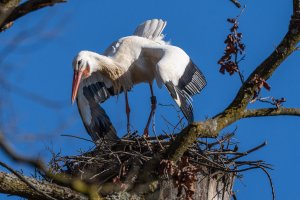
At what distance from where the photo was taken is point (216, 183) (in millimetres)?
6109

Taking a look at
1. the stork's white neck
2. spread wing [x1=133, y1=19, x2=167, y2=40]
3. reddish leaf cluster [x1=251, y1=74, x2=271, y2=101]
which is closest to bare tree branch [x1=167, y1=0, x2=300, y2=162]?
reddish leaf cluster [x1=251, y1=74, x2=271, y2=101]

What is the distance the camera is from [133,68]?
30.9ft

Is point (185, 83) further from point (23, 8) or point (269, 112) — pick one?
point (23, 8)

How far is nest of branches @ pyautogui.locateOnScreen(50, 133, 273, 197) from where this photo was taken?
19.5 feet

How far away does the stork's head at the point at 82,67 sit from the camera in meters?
9.02

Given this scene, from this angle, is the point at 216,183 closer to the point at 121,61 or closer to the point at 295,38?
the point at 295,38

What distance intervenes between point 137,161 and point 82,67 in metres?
3.01

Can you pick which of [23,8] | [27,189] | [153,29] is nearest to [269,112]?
[27,189]

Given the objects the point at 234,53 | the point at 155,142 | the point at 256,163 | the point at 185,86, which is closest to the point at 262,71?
the point at 234,53

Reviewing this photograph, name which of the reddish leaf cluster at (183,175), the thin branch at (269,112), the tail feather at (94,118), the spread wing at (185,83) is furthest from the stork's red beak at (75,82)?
the thin branch at (269,112)

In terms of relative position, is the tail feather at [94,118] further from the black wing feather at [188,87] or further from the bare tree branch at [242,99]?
the bare tree branch at [242,99]

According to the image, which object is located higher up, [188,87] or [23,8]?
[188,87]

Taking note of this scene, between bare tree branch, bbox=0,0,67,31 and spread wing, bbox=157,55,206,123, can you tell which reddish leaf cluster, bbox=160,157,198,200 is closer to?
spread wing, bbox=157,55,206,123

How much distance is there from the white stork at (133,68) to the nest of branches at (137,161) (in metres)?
1.42
